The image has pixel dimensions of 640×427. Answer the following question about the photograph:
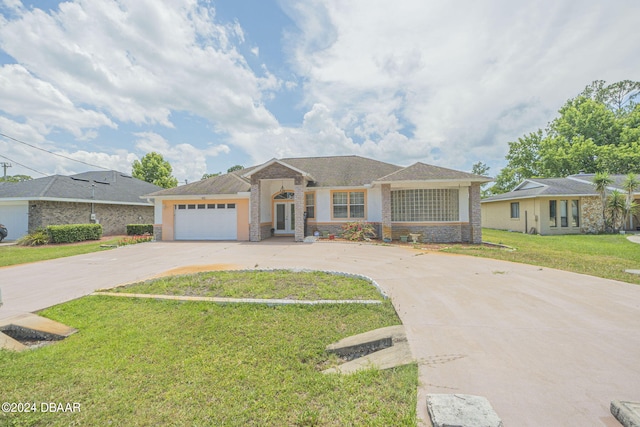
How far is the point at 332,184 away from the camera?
16.6 m

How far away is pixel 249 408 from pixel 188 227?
16.4 metres

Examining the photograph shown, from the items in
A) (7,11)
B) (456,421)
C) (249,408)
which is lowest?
(249,408)

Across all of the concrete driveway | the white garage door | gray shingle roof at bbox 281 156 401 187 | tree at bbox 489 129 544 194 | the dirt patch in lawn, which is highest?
tree at bbox 489 129 544 194

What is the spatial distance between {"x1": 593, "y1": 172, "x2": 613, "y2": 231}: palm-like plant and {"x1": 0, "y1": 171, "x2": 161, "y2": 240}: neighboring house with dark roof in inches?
1337

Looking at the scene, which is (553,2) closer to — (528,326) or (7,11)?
(528,326)

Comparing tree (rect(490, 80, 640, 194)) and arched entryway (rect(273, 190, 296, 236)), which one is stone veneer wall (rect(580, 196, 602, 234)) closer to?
tree (rect(490, 80, 640, 194))

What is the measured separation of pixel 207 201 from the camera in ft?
55.8

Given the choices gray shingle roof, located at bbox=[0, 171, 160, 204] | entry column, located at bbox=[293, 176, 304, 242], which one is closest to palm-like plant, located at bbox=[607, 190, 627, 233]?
entry column, located at bbox=[293, 176, 304, 242]

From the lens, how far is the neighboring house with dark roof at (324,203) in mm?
14852

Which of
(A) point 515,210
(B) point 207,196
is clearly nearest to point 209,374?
(B) point 207,196

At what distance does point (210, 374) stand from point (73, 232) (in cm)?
1972

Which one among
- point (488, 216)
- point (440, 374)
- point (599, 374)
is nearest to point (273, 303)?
point (440, 374)

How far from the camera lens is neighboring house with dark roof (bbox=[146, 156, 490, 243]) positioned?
14.9 meters

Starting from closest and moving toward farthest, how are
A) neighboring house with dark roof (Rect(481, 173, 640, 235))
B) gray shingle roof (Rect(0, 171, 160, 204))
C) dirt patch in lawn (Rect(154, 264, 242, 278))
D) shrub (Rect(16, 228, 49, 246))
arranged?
dirt patch in lawn (Rect(154, 264, 242, 278)) < shrub (Rect(16, 228, 49, 246)) < gray shingle roof (Rect(0, 171, 160, 204)) < neighboring house with dark roof (Rect(481, 173, 640, 235))
